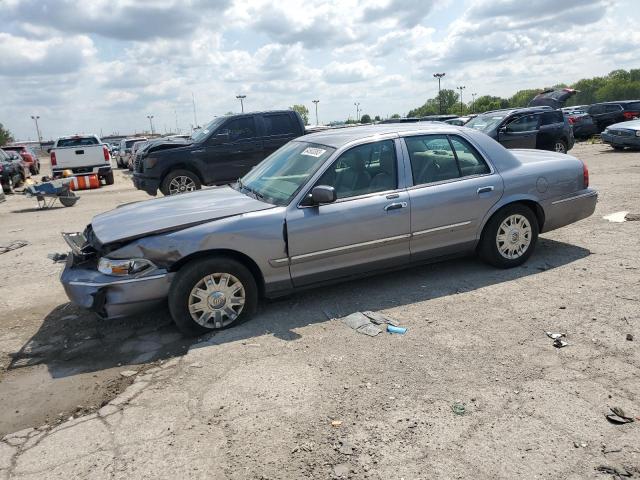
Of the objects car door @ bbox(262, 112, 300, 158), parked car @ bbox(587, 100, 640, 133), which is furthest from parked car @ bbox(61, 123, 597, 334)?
parked car @ bbox(587, 100, 640, 133)

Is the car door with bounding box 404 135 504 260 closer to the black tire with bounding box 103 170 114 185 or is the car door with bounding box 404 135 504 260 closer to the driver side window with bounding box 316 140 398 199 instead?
the driver side window with bounding box 316 140 398 199

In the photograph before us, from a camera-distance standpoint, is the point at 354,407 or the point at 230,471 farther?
the point at 354,407

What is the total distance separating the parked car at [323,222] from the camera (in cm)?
431

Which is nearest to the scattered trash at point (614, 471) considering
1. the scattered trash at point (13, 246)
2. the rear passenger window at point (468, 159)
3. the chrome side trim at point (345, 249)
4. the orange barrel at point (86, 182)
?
the chrome side trim at point (345, 249)

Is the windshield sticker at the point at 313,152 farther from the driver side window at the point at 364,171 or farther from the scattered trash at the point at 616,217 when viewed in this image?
the scattered trash at the point at 616,217

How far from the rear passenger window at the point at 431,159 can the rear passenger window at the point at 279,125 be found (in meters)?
6.67

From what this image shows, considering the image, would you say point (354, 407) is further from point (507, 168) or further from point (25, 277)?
point (25, 277)

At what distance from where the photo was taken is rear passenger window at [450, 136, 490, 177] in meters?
5.44

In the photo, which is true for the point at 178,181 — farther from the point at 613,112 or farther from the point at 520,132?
the point at 613,112

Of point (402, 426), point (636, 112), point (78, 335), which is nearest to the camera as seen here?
point (402, 426)

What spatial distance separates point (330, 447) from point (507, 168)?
3.86 meters

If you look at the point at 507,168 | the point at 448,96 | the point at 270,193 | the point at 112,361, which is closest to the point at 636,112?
the point at 507,168

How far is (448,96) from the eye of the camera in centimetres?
12912

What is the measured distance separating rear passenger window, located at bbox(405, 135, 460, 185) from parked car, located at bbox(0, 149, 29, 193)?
51.9 ft
